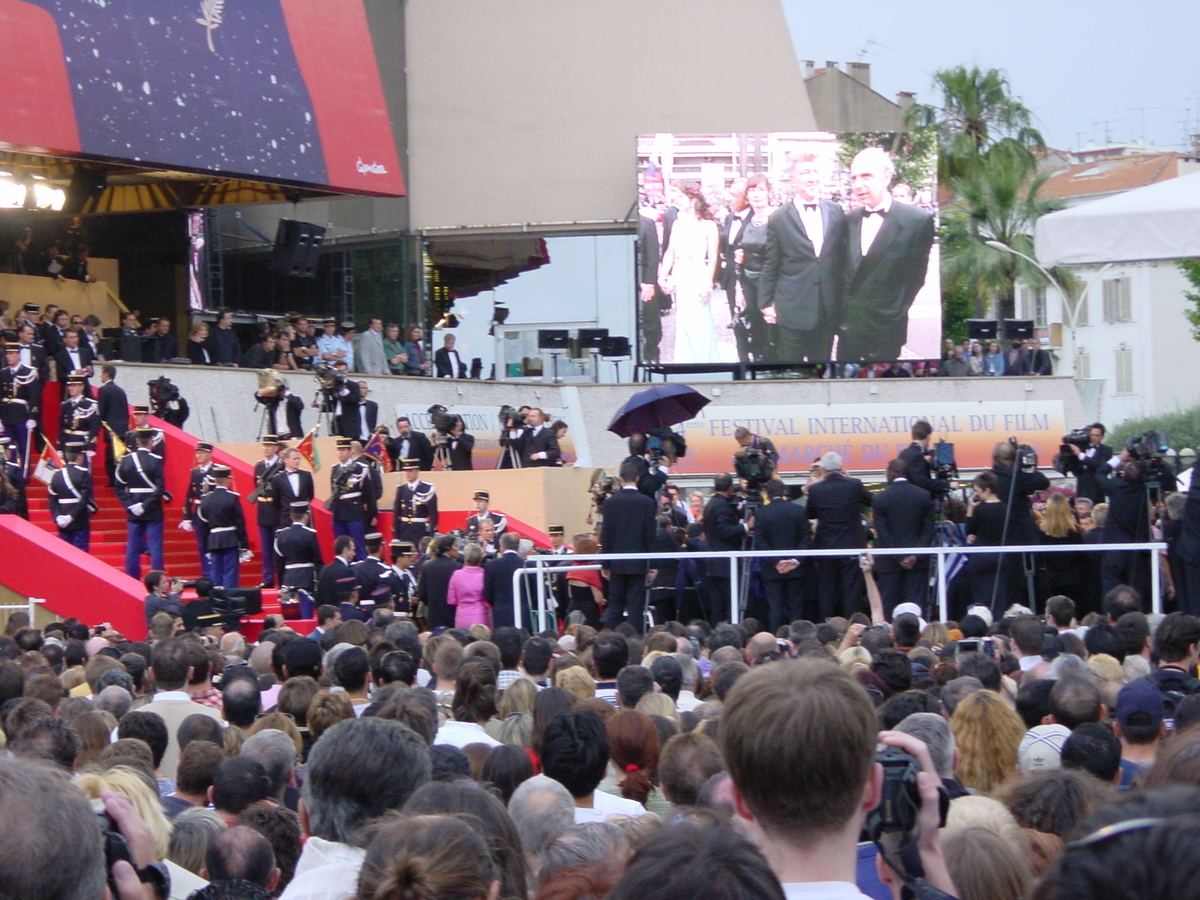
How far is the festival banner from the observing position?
27766 mm

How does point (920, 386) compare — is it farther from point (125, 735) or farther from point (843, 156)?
point (125, 735)

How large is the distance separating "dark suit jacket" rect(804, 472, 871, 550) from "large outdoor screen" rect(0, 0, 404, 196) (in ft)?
46.8

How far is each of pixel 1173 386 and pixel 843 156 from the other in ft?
96.6

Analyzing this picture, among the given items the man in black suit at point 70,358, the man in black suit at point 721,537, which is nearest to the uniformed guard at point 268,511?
the man in black suit at point 70,358

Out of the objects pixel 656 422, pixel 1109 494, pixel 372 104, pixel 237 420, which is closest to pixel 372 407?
pixel 237 420

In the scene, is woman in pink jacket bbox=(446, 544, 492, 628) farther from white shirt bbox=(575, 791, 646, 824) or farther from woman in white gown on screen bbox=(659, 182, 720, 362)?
woman in white gown on screen bbox=(659, 182, 720, 362)

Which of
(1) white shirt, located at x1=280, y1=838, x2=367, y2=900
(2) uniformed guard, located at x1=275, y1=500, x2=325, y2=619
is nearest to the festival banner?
(2) uniformed guard, located at x1=275, y1=500, x2=325, y2=619

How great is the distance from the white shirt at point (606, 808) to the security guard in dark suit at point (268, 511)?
1321 centimetres

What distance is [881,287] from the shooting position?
29.5 metres

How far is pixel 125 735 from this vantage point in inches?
225

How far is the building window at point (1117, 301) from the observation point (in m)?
54.9

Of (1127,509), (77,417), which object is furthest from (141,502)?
(1127,509)

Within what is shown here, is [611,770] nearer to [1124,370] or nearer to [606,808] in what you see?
[606,808]

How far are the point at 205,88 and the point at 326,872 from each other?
2247 cm
